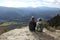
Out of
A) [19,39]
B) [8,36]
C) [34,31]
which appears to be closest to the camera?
[19,39]

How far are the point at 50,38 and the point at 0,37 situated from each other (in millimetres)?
4565

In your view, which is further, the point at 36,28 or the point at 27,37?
the point at 36,28

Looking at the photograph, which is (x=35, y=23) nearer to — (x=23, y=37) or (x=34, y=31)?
(x=34, y=31)

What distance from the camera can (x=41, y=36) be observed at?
1972cm

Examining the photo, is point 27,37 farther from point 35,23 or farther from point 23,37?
point 35,23

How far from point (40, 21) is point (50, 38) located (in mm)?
3699

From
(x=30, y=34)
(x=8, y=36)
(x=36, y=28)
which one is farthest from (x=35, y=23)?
(x=8, y=36)

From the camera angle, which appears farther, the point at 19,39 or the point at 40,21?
the point at 40,21

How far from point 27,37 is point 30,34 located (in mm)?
1131

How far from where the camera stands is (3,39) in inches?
740

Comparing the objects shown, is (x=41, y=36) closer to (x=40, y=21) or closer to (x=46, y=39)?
(x=46, y=39)

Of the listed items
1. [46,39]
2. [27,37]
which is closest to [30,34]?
[27,37]

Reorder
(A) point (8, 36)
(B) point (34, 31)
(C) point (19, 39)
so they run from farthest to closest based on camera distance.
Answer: (B) point (34, 31)
(A) point (8, 36)
(C) point (19, 39)

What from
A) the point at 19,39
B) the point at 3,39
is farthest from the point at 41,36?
the point at 3,39
